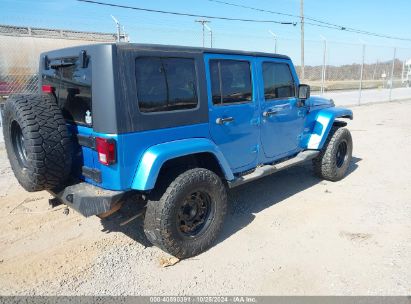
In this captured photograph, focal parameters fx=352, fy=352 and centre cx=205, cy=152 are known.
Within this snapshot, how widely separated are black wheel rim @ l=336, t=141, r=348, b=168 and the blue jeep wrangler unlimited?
224 cm

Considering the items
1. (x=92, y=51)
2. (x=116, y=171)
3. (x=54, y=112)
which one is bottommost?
(x=116, y=171)

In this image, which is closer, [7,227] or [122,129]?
[122,129]

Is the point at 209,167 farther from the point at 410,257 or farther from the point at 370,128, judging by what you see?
the point at 370,128

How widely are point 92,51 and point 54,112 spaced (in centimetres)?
64

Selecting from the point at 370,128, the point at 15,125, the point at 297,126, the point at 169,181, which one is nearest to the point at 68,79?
the point at 15,125

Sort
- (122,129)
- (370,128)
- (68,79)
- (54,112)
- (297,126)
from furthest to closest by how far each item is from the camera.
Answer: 1. (370,128)
2. (297,126)
3. (68,79)
4. (54,112)
5. (122,129)

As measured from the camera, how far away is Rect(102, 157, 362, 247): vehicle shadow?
158 inches

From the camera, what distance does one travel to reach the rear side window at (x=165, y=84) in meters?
3.05

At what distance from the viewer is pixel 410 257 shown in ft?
11.3

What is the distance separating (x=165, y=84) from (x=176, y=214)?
3.96 feet

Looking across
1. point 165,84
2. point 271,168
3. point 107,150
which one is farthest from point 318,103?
point 107,150

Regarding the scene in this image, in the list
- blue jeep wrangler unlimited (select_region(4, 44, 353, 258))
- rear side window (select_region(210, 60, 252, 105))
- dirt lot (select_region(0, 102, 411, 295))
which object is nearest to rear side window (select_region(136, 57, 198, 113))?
blue jeep wrangler unlimited (select_region(4, 44, 353, 258))

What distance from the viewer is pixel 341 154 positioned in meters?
5.95

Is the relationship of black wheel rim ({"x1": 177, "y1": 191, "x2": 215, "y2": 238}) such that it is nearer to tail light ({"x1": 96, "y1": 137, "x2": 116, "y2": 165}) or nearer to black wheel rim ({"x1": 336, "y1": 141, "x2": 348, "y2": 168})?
tail light ({"x1": 96, "y1": 137, "x2": 116, "y2": 165})
